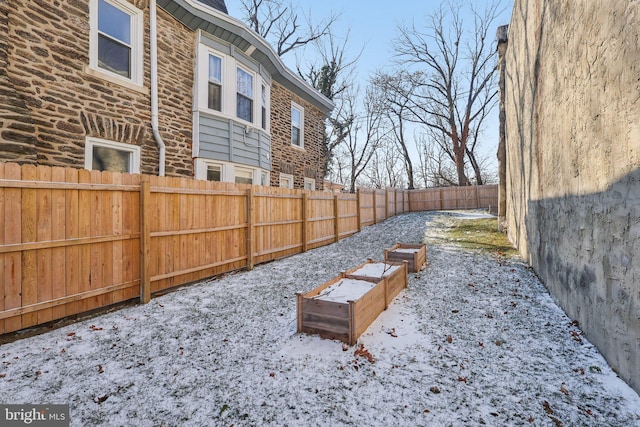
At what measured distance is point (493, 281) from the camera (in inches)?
212

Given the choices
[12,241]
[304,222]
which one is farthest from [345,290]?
[304,222]

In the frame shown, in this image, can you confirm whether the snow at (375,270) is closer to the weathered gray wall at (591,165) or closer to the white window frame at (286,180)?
the weathered gray wall at (591,165)

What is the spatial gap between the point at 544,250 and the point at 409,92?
21943mm

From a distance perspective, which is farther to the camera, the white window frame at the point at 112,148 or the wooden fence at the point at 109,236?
the white window frame at the point at 112,148

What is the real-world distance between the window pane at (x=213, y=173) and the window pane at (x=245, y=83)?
8.20ft

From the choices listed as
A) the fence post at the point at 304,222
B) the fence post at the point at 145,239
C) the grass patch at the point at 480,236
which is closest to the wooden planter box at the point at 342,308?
the fence post at the point at 145,239

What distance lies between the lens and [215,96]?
8.05 metres

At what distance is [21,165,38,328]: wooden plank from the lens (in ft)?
10.9

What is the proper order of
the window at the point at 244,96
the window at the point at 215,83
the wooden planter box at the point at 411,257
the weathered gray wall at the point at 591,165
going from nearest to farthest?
1. the weathered gray wall at the point at 591,165
2. the wooden planter box at the point at 411,257
3. the window at the point at 215,83
4. the window at the point at 244,96

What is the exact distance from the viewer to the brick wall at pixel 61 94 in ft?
15.3

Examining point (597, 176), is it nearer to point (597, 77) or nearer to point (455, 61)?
point (597, 77)

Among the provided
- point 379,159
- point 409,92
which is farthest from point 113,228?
point 379,159

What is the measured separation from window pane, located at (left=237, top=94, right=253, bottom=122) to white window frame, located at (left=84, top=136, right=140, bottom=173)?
3208mm

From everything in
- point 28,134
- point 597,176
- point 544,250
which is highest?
point 28,134
